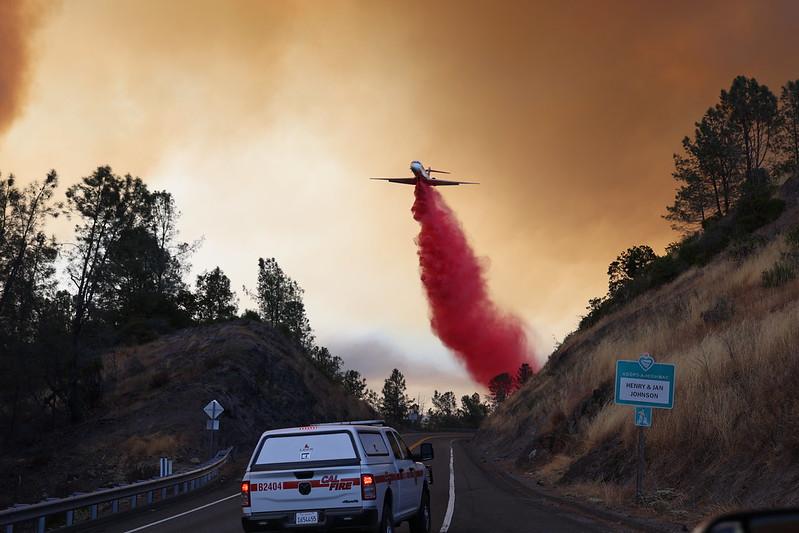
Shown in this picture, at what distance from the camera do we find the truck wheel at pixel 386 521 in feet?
35.3

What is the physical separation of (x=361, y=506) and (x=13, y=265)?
38.4m

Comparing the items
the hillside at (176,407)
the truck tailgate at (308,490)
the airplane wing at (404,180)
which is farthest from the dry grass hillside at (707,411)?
the airplane wing at (404,180)

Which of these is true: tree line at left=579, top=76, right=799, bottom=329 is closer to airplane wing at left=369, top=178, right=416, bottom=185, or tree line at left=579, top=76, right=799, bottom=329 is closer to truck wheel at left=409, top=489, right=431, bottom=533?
airplane wing at left=369, top=178, right=416, bottom=185

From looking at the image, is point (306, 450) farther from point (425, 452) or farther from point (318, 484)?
point (425, 452)

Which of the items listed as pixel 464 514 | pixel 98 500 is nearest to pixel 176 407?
pixel 98 500

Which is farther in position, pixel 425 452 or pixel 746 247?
pixel 746 247

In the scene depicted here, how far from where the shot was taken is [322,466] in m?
10.5

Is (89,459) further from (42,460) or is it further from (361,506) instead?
(361,506)

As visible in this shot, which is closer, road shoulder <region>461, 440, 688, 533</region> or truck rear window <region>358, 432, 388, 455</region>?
truck rear window <region>358, 432, 388, 455</region>

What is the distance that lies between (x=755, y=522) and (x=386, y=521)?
8.73 meters

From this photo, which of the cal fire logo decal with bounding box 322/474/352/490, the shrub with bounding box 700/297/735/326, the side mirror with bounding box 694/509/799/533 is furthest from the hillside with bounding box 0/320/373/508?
the side mirror with bounding box 694/509/799/533

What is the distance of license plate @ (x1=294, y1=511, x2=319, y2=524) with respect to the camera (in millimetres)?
10227

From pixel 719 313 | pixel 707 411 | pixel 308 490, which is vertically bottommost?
pixel 308 490

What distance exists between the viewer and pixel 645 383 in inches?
664
